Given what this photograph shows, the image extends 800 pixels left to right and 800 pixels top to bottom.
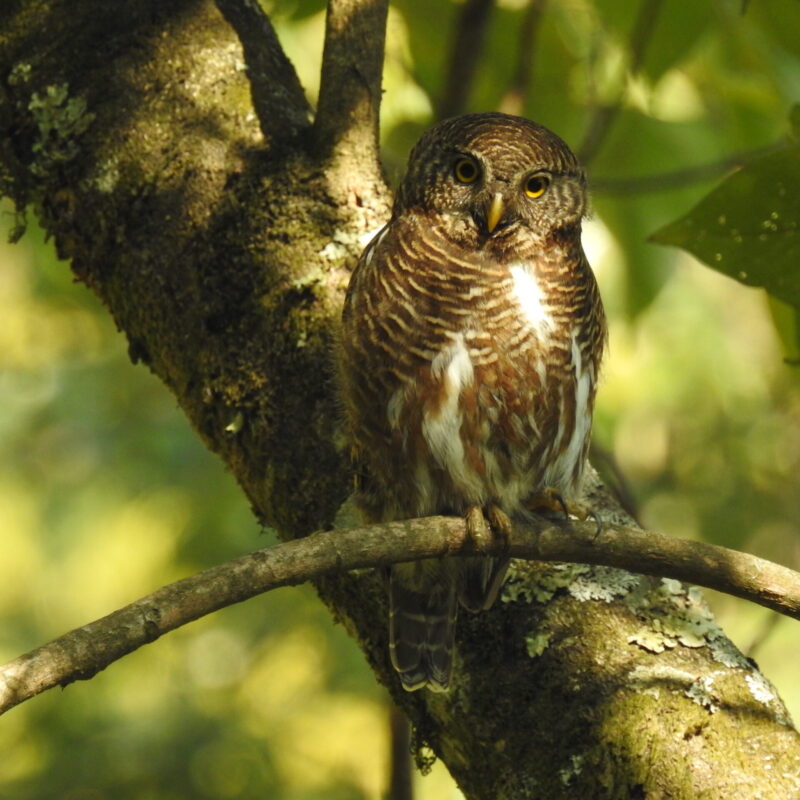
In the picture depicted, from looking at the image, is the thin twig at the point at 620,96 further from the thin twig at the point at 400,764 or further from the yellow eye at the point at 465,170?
the thin twig at the point at 400,764

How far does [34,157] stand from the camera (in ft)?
9.49

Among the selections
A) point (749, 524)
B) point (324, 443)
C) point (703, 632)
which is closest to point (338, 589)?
point (324, 443)

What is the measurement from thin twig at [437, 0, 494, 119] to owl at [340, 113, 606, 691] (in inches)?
28.2

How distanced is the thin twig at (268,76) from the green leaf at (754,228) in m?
0.94

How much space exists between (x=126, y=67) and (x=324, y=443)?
1.05 meters

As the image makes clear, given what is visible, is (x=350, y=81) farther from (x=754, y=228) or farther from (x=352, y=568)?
(x=352, y=568)

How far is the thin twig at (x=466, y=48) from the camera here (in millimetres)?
3586

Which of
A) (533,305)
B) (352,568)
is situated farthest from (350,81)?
(352,568)

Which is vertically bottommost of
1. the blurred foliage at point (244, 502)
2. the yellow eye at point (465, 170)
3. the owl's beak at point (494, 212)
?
the blurred foliage at point (244, 502)

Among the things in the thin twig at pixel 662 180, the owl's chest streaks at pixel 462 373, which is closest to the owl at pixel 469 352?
the owl's chest streaks at pixel 462 373

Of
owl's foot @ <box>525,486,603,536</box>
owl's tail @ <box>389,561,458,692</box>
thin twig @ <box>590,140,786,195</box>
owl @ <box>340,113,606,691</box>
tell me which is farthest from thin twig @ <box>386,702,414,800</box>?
thin twig @ <box>590,140,786,195</box>

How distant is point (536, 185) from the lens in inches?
116

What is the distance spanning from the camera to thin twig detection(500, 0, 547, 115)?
12.0 feet

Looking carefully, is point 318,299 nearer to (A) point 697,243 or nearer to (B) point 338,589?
(B) point 338,589
